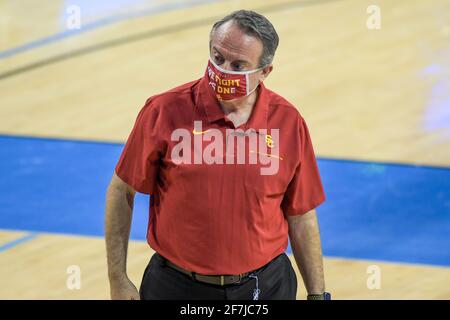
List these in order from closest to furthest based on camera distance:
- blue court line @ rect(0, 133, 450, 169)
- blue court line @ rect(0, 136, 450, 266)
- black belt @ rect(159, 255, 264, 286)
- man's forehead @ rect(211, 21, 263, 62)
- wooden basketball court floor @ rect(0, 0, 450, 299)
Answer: man's forehead @ rect(211, 21, 263, 62), black belt @ rect(159, 255, 264, 286), wooden basketball court floor @ rect(0, 0, 450, 299), blue court line @ rect(0, 136, 450, 266), blue court line @ rect(0, 133, 450, 169)

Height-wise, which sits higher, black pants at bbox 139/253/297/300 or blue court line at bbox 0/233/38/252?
blue court line at bbox 0/233/38/252

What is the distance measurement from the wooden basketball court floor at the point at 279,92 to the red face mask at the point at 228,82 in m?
2.60

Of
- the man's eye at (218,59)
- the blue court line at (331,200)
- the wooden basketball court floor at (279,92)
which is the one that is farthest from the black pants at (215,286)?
the blue court line at (331,200)

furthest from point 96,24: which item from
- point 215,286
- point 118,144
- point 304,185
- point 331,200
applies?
point 215,286

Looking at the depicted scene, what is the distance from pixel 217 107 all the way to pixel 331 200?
143 inches

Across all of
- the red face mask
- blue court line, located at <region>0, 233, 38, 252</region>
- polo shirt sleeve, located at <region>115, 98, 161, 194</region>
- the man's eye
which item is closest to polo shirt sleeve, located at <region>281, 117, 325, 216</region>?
the red face mask

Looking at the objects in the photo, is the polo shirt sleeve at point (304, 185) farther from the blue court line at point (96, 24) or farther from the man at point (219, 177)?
the blue court line at point (96, 24)

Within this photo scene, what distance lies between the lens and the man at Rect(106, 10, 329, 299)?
159 inches

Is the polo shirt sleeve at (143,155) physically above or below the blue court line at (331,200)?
below

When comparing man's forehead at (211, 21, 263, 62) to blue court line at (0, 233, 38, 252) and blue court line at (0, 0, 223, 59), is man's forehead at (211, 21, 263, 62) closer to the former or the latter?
blue court line at (0, 233, 38, 252)

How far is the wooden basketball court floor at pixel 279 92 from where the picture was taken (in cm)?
691

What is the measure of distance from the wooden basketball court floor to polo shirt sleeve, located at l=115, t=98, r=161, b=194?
247 centimetres

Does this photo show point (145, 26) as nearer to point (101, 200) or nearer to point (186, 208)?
point (101, 200)
